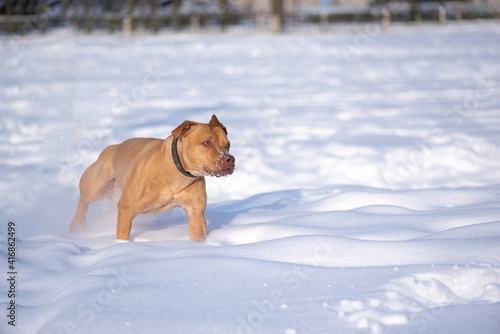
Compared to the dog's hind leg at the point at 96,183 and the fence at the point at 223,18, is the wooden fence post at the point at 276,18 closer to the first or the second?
the fence at the point at 223,18

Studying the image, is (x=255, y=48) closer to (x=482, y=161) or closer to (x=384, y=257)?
(x=482, y=161)

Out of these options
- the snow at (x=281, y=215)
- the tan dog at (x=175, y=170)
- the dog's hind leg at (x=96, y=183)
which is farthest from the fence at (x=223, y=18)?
the tan dog at (x=175, y=170)

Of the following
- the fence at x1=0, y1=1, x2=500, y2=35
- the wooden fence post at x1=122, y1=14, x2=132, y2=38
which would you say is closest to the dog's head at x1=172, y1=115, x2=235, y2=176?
the wooden fence post at x1=122, y1=14, x2=132, y2=38

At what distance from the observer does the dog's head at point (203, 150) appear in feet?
10.7

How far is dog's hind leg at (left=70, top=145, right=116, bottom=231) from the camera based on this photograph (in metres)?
4.23

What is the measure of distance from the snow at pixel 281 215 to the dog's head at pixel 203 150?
0.47 m

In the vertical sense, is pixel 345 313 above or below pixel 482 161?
above

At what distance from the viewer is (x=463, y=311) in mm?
2357

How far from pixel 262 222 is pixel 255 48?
20.4 metres

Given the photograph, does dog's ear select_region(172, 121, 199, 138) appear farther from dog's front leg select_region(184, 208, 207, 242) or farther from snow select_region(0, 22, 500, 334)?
snow select_region(0, 22, 500, 334)

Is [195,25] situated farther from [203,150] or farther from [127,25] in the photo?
[203,150]

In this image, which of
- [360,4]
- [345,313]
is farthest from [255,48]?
[360,4]

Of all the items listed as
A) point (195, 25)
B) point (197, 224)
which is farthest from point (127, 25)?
point (197, 224)

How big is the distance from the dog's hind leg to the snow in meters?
0.16
